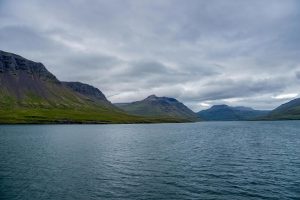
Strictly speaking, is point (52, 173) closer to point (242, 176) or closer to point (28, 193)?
point (28, 193)

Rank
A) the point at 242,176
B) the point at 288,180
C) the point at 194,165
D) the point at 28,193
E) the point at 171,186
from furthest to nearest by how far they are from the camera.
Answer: the point at 194,165
the point at 242,176
the point at 288,180
the point at 171,186
the point at 28,193

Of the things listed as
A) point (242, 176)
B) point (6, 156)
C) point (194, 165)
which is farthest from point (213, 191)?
point (6, 156)

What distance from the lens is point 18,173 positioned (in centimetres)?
5622

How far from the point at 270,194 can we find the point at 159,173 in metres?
20.9

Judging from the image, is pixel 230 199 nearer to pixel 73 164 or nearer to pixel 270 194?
pixel 270 194

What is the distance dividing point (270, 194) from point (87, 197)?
26056 mm

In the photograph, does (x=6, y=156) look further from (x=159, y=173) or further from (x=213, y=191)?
(x=213, y=191)

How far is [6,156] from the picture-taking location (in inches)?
3022

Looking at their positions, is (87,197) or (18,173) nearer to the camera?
(87,197)

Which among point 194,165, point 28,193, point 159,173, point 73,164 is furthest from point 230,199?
point 73,164

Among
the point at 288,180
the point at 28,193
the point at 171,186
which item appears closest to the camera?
the point at 28,193

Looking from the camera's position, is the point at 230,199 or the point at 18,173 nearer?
the point at 230,199

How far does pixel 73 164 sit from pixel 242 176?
3606 centimetres

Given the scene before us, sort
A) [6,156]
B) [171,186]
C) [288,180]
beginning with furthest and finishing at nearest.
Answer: [6,156] < [288,180] < [171,186]
